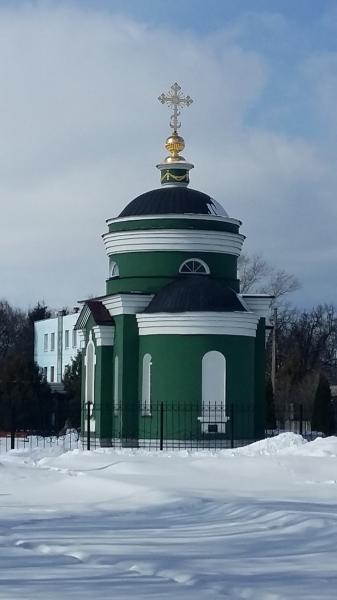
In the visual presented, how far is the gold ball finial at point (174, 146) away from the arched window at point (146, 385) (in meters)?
6.07

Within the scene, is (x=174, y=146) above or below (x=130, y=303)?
above

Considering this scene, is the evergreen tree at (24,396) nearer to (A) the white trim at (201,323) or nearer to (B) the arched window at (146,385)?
(B) the arched window at (146,385)

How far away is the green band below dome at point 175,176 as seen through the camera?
95.2 feet

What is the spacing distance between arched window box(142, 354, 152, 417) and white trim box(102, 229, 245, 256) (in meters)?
2.90

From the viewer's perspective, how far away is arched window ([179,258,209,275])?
2734cm

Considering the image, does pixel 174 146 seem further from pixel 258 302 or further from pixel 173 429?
pixel 173 429

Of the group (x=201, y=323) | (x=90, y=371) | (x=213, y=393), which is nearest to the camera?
(x=201, y=323)

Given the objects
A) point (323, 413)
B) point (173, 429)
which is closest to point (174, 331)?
point (173, 429)

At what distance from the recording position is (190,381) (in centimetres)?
2536

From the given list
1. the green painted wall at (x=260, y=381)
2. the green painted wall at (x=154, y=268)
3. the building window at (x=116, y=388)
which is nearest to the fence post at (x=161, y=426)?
the building window at (x=116, y=388)

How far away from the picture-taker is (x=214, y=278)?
27.5 meters

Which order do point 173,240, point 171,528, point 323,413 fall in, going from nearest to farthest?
point 171,528 → point 173,240 → point 323,413

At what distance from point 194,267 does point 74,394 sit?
15.0 meters

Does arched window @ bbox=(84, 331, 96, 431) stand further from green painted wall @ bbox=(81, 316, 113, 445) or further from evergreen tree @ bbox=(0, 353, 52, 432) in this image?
evergreen tree @ bbox=(0, 353, 52, 432)
